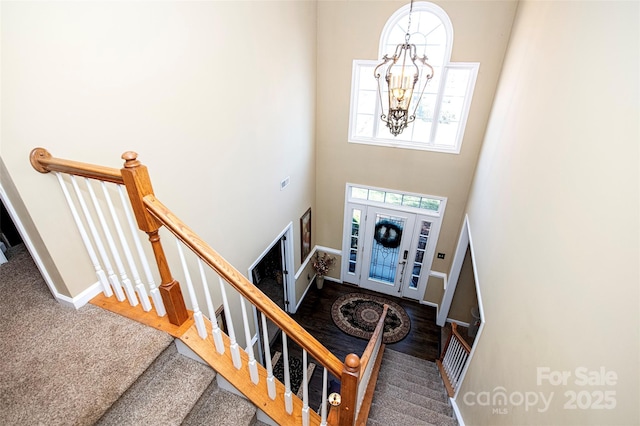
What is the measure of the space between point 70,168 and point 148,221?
0.49 m

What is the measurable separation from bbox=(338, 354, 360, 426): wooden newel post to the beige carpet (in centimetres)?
112

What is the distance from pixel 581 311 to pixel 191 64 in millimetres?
3090

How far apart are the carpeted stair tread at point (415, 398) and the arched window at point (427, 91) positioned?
11.7 ft

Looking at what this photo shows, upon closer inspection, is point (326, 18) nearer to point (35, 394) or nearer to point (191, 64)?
point (191, 64)

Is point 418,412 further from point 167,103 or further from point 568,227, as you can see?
point 167,103

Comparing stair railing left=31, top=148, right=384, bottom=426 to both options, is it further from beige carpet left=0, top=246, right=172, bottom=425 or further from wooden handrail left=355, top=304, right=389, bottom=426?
wooden handrail left=355, top=304, right=389, bottom=426

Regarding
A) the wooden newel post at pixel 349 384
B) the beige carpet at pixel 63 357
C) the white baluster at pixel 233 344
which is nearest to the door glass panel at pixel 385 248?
the white baluster at pixel 233 344

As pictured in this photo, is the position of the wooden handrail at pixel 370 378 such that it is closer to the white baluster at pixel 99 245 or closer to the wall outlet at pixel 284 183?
the white baluster at pixel 99 245

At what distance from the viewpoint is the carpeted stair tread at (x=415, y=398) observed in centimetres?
348

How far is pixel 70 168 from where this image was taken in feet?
5.21

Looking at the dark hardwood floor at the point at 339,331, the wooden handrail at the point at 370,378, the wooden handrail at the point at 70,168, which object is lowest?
the dark hardwood floor at the point at 339,331

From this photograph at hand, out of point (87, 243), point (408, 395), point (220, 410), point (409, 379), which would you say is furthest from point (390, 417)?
point (87, 243)

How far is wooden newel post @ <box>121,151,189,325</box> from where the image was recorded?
1.47 metres

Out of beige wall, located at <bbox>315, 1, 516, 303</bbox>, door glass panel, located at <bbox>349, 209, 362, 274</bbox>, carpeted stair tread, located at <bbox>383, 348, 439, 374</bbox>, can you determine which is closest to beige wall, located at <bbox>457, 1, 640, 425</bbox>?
beige wall, located at <bbox>315, 1, 516, 303</bbox>
